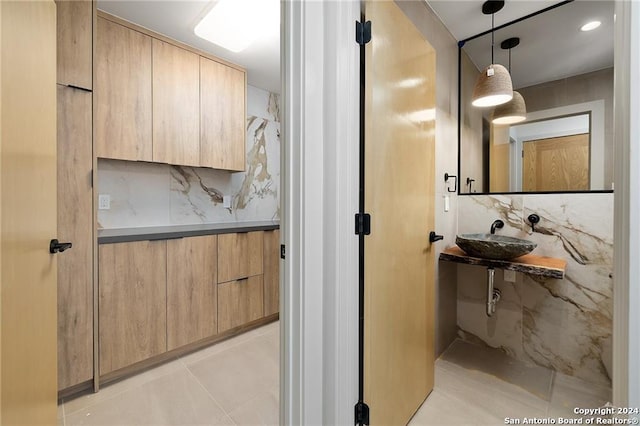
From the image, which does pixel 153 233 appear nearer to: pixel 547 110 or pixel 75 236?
pixel 75 236

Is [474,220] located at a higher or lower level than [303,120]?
lower

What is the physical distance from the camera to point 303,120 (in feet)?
3.61

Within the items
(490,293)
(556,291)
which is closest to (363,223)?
(490,293)

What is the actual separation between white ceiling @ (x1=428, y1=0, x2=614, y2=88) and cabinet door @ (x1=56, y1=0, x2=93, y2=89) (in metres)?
2.11

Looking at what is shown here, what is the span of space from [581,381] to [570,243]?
0.87 m

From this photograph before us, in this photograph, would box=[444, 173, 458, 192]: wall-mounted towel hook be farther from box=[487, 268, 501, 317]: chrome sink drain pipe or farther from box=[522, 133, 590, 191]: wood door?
box=[487, 268, 501, 317]: chrome sink drain pipe

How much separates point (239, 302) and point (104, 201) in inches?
52.1

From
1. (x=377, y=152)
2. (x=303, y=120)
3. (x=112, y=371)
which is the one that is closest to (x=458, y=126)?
(x=377, y=152)

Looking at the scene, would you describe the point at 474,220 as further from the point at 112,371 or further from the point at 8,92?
the point at 112,371

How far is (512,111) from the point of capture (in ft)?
6.73

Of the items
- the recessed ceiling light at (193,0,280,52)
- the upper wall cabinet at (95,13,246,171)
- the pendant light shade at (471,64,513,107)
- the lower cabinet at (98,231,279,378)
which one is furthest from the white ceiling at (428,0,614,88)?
the lower cabinet at (98,231,279,378)

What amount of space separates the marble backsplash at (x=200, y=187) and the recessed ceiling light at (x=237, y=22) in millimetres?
997

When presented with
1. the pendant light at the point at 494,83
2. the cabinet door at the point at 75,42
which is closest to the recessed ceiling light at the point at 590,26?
the pendant light at the point at 494,83

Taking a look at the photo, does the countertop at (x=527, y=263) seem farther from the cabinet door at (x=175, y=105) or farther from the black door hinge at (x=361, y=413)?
the cabinet door at (x=175, y=105)
